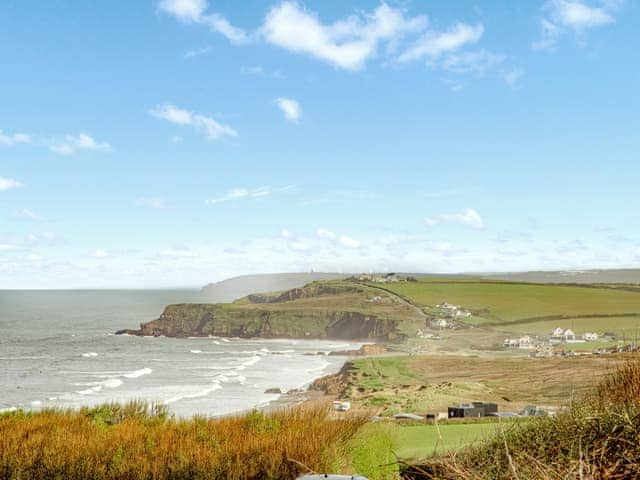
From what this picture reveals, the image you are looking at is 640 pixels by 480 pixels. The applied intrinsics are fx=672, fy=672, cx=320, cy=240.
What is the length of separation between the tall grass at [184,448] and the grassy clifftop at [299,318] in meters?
A: 95.0

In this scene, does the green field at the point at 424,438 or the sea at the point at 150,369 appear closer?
the green field at the point at 424,438

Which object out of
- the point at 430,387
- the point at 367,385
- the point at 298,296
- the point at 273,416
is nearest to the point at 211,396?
the point at 367,385

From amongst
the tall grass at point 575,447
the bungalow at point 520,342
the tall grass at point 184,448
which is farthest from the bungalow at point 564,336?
the tall grass at point 575,447

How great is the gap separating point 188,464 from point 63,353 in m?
77.5

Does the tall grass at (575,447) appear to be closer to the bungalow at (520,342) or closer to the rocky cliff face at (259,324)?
the bungalow at (520,342)

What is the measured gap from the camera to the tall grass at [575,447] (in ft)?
12.3

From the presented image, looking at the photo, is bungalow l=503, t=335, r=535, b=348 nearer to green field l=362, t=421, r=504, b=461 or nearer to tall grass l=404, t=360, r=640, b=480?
green field l=362, t=421, r=504, b=461

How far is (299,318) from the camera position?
11838cm

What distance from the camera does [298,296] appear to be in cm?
14562

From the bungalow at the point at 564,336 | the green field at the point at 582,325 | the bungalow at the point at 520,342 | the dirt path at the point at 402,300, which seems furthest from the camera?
the dirt path at the point at 402,300

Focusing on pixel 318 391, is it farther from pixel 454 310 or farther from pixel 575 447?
pixel 454 310

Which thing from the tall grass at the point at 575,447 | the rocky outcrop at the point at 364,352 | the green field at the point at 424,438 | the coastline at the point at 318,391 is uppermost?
the tall grass at the point at 575,447

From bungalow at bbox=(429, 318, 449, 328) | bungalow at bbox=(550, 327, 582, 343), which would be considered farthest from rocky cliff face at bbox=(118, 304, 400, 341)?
bungalow at bbox=(550, 327, 582, 343)

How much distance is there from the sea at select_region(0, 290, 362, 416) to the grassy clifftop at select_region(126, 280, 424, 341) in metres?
5.66
